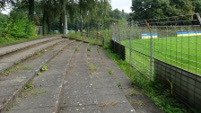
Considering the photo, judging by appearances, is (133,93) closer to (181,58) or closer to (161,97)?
(161,97)

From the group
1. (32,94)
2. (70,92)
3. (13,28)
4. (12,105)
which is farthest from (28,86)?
(13,28)

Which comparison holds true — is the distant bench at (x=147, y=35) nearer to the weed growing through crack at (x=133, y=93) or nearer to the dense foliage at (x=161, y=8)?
the weed growing through crack at (x=133, y=93)

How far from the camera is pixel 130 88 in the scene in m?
4.27

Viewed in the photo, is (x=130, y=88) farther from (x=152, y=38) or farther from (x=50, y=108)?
(x=50, y=108)

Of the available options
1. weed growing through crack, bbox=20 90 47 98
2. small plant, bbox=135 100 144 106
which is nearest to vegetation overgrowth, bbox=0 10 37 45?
weed growing through crack, bbox=20 90 47 98

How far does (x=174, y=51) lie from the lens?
471 centimetres

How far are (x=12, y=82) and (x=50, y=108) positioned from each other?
1331mm

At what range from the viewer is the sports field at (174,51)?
3479 millimetres

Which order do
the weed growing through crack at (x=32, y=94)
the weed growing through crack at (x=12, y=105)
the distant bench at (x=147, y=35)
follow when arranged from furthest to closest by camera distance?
1. the distant bench at (x=147, y=35)
2. the weed growing through crack at (x=32, y=94)
3. the weed growing through crack at (x=12, y=105)

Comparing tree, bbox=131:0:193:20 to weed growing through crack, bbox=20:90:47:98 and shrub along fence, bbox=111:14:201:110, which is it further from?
weed growing through crack, bbox=20:90:47:98

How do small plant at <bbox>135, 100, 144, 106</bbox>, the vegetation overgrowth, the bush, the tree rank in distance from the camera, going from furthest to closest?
1. the tree
2. the bush
3. the vegetation overgrowth
4. small plant at <bbox>135, 100, 144, 106</bbox>

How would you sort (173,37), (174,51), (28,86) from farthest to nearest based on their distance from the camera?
(174,51) → (28,86) → (173,37)

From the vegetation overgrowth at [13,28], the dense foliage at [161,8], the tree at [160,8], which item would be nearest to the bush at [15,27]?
the vegetation overgrowth at [13,28]

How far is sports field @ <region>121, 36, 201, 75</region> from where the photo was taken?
348 centimetres
